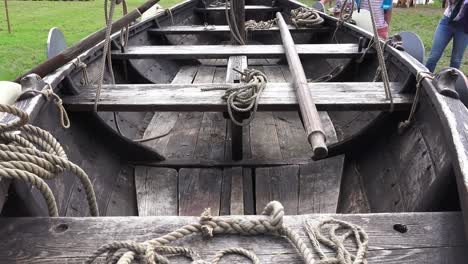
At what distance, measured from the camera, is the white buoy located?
167cm

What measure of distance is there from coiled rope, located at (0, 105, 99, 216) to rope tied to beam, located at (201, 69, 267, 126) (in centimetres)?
96

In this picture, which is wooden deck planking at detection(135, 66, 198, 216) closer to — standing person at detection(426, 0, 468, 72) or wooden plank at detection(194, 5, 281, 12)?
standing person at detection(426, 0, 468, 72)

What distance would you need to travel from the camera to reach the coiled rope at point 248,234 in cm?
104

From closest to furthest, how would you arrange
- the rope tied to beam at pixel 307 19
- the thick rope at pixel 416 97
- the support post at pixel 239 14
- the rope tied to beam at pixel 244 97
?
1. the thick rope at pixel 416 97
2. the rope tied to beam at pixel 244 97
3. the support post at pixel 239 14
4. the rope tied to beam at pixel 307 19

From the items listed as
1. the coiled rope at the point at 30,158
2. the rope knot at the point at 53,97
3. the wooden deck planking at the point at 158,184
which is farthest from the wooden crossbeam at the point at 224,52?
the coiled rope at the point at 30,158

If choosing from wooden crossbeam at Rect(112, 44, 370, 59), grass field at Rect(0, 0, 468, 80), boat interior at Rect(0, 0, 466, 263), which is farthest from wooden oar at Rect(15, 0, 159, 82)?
grass field at Rect(0, 0, 468, 80)

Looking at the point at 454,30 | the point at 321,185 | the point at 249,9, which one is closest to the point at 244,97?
the point at 321,185

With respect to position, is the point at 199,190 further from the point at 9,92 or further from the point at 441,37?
the point at 441,37

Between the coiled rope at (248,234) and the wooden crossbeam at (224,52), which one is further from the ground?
the coiled rope at (248,234)

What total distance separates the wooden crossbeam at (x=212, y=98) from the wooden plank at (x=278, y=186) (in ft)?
A: 1.74

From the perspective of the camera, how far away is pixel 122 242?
3.43 ft

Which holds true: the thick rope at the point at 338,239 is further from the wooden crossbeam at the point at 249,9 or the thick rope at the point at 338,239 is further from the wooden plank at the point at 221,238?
the wooden crossbeam at the point at 249,9

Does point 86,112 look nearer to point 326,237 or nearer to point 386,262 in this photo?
point 326,237

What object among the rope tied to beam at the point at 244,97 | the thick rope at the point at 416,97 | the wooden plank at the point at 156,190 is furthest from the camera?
the wooden plank at the point at 156,190
